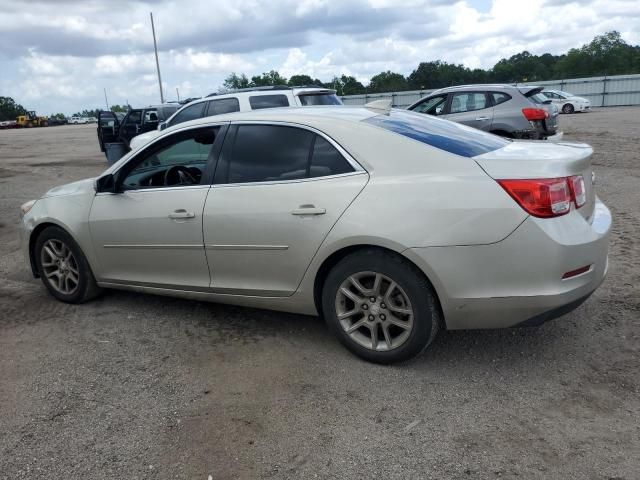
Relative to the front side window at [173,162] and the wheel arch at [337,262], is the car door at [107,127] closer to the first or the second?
the front side window at [173,162]

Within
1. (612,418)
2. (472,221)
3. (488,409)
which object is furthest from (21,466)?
(612,418)

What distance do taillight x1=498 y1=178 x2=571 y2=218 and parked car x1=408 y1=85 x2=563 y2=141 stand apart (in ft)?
25.7

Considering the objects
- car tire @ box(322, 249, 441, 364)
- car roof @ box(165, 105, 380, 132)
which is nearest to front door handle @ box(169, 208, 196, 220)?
car roof @ box(165, 105, 380, 132)

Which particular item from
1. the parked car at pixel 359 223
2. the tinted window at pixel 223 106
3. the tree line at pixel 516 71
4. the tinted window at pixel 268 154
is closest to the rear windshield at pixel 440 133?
Result: the parked car at pixel 359 223

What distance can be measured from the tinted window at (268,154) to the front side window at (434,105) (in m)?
8.35

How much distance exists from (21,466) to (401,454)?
74.1 inches

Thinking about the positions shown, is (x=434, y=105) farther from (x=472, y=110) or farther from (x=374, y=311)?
(x=374, y=311)

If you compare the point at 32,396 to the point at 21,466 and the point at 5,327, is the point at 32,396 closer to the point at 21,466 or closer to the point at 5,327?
the point at 21,466

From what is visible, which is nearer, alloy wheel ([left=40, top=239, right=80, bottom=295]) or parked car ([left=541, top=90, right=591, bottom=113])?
alloy wheel ([left=40, top=239, right=80, bottom=295])

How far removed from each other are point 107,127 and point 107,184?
13529 mm

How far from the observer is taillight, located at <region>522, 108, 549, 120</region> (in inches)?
415

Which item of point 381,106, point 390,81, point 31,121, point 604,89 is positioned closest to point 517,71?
point 390,81

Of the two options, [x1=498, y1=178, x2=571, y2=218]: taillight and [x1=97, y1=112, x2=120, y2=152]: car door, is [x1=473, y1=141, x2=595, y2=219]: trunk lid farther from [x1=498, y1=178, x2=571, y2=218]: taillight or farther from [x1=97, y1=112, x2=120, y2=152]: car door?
[x1=97, y1=112, x2=120, y2=152]: car door

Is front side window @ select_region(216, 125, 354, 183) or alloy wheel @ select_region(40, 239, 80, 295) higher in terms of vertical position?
front side window @ select_region(216, 125, 354, 183)
